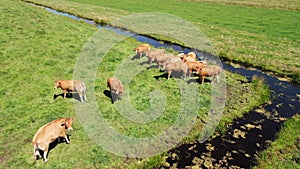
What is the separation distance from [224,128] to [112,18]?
29559 millimetres

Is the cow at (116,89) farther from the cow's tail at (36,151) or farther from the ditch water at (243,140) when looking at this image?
the cow's tail at (36,151)

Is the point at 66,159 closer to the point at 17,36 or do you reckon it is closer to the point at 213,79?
the point at 213,79

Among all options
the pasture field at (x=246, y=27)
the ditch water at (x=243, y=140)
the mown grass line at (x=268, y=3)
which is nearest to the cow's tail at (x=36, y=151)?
the ditch water at (x=243, y=140)

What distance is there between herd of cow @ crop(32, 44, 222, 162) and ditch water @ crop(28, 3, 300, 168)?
403 cm

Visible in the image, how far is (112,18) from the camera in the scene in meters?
39.5

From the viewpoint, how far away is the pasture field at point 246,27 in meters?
23.2

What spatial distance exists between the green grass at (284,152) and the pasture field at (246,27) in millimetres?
7526

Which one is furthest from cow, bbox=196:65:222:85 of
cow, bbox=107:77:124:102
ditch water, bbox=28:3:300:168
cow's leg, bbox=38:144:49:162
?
cow's leg, bbox=38:144:49:162

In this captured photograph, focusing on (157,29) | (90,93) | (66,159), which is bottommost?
(66,159)

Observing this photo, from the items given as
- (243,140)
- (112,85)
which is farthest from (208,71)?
(112,85)

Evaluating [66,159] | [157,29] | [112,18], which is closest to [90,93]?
[66,159]

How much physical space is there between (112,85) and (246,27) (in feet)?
88.2

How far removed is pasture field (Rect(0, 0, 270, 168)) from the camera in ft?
37.1

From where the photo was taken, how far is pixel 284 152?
484 inches
